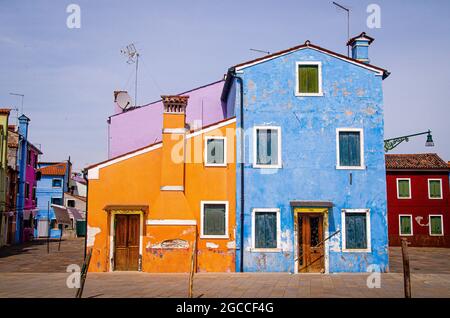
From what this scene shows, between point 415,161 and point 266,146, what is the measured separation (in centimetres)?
2257

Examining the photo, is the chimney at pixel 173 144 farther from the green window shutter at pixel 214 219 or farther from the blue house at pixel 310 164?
the blue house at pixel 310 164

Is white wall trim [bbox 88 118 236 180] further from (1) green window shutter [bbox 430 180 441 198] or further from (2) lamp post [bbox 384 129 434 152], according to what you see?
(1) green window shutter [bbox 430 180 441 198]

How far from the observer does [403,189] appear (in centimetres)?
3697

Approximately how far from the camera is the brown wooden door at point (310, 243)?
18812mm

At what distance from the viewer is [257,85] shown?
1958cm

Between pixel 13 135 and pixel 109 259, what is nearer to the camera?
pixel 109 259

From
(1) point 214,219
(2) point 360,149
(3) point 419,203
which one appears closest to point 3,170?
(1) point 214,219

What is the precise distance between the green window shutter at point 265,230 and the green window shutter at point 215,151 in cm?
260

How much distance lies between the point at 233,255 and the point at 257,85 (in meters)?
6.77

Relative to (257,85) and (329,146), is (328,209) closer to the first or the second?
(329,146)

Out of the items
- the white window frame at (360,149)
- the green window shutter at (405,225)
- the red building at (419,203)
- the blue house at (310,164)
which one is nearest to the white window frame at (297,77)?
the blue house at (310,164)

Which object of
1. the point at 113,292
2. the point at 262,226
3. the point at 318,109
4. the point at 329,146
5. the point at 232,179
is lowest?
the point at 113,292
